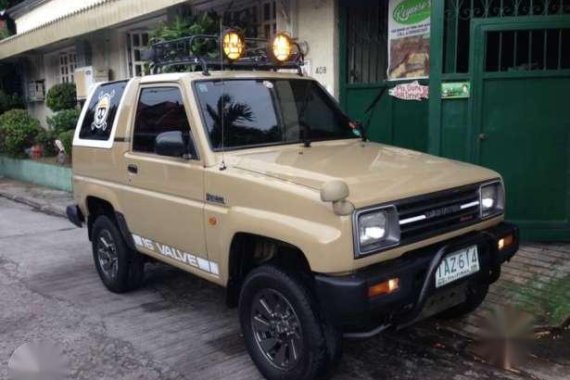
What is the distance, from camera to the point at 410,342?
13.5ft

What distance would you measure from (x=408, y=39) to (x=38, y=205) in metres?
7.09

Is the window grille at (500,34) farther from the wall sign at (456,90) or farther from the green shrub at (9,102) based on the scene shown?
the green shrub at (9,102)

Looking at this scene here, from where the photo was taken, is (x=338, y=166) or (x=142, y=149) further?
(x=142, y=149)

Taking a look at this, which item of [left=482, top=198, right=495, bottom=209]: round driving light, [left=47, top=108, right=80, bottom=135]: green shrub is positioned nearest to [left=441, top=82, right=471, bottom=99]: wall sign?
[left=482, top=198, right=495, bottom=209]: round driving light

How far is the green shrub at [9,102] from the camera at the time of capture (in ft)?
53.8

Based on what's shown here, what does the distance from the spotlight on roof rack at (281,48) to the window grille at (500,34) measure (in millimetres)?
2159

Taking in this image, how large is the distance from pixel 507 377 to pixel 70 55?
14.0 m

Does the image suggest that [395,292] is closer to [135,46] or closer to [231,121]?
[231,121]

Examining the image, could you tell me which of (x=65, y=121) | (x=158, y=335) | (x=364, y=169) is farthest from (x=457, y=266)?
(x=65, y=121)

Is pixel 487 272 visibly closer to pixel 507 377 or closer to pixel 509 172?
pixel 507 377

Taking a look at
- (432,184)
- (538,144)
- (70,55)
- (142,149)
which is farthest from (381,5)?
(70,55)

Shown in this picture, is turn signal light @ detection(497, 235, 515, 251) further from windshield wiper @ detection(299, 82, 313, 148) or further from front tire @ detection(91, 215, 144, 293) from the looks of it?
front tire @ detection(91, 215, 144, 293)

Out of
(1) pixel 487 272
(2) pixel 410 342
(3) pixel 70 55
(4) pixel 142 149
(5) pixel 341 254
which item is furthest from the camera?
(3) pixel 70 55

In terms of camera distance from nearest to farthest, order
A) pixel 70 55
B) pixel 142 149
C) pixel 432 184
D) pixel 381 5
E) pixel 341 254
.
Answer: pixel 341 254 < pixel 432 184 < pixel 142 149 < pixel 381 5 < pixel 70 55
